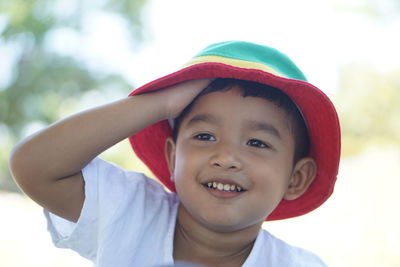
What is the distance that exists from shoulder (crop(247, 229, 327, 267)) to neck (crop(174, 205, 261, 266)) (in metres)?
0.03

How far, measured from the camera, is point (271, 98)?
1.05 m

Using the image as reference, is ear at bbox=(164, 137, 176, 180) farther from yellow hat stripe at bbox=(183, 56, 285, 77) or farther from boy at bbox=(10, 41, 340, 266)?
yellow hat stripe at bbox=(183, 56, 285, 77)

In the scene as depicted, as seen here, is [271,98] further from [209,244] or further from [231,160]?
[209,244]

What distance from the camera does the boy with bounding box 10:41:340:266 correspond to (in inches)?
37.6

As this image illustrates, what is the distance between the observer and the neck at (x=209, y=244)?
108cm

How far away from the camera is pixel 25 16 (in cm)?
566

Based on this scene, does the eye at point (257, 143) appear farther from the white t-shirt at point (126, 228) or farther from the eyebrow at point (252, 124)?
the white t-shirt at point (126, 228)

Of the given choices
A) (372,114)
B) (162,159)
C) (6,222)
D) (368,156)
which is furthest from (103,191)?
(372,114)

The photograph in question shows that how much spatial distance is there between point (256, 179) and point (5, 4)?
5.19 m

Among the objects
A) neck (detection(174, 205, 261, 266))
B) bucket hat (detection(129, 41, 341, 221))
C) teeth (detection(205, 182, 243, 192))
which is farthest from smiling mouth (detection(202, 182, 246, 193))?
bucket hat (detection(129, 41, 341, 221))

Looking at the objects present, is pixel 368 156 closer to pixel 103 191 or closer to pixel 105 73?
pixel 105 73

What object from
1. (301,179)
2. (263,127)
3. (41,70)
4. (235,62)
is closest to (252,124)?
(263,127)

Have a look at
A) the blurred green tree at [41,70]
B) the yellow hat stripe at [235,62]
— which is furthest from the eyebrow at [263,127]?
the blurred green tree at [41,70]

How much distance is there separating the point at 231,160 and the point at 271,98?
0.54 ft
